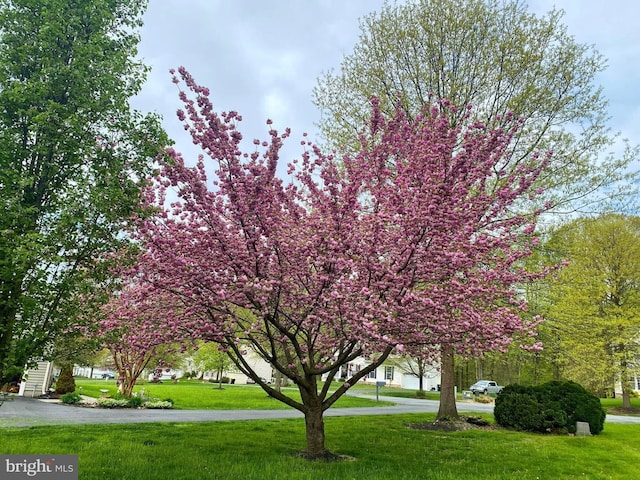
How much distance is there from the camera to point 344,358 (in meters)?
8.95

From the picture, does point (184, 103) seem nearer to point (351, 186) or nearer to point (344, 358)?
point (351, 186)

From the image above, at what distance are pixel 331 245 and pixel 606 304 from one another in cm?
3058

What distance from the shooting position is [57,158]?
666 centimetres

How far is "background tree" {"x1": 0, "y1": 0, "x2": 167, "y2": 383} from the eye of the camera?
234 inches

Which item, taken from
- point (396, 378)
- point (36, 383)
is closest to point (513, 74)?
point (36, 383)

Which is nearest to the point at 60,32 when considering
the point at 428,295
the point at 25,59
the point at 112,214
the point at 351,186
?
the point at 25,59

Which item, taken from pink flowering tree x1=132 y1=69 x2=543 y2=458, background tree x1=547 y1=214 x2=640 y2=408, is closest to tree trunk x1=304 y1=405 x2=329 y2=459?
pink flowering tree x1=132 y1=69 x2=543 y2=458

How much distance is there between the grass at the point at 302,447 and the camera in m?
7.59

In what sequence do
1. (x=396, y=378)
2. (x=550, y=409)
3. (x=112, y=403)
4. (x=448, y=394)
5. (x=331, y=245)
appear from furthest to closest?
1. (x=396, y=378)
2. (x=112, y=403)
3. (x=448, y=394)
4. (x=550, y=409)
5. (x=331, y=245)

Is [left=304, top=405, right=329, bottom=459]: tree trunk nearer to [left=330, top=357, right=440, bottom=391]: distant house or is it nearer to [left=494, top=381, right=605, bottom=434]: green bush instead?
[left=494, top=381, right=605, bottom=434]: green bush


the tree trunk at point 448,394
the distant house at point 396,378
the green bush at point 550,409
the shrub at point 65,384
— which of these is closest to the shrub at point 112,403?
the shrub at point 65,384

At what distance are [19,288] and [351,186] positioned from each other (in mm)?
5151

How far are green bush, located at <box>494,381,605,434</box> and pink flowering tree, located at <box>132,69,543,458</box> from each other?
366 inches

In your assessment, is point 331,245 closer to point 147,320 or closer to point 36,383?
point 147,320
